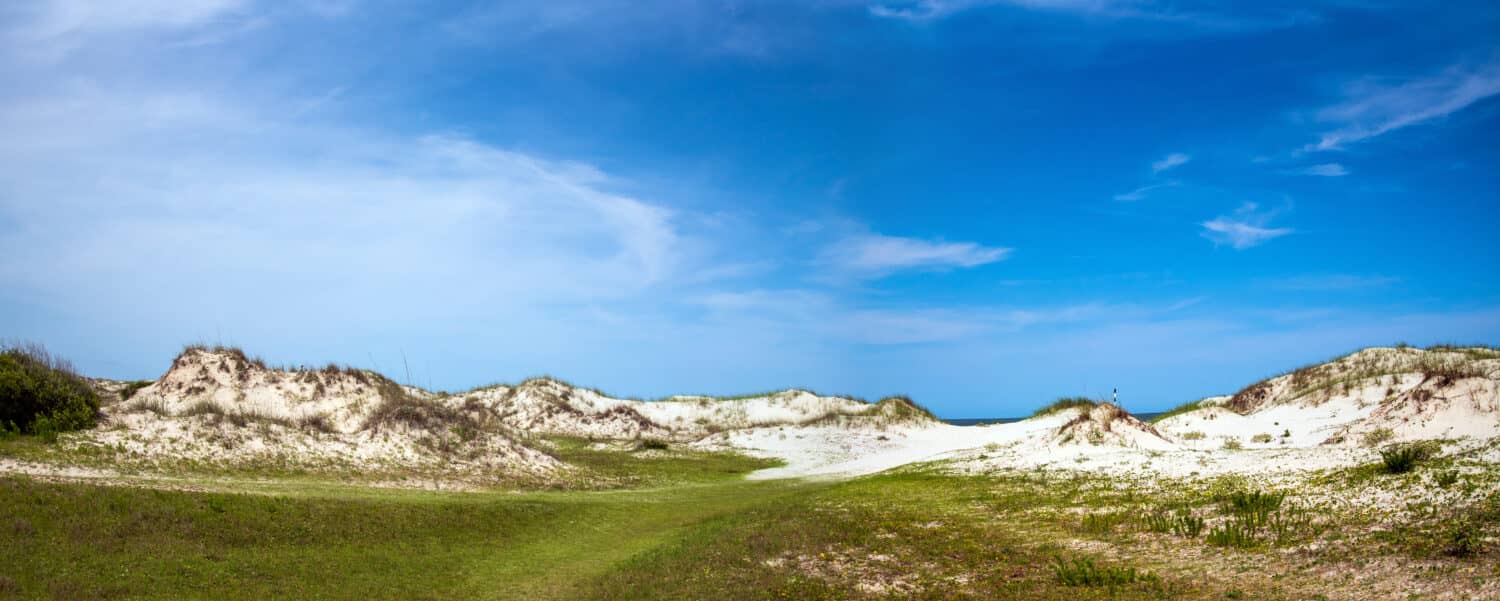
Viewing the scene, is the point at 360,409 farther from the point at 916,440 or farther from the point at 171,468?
the point at 916,440

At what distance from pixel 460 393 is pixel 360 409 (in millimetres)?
41324

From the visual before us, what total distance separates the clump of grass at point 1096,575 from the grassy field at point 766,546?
2.0 inches

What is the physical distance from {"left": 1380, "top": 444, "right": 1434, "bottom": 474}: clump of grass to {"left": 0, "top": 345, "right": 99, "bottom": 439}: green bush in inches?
1788

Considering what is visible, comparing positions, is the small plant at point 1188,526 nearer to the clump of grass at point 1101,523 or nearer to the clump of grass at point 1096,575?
the clump of grass at point 1101,523

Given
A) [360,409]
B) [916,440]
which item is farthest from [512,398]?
[916,440]

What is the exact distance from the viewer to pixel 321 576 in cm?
1922

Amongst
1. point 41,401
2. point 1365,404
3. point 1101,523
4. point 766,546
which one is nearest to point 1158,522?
point 1101,523

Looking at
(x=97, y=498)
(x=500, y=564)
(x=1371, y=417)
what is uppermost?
(x=1371, y=417)

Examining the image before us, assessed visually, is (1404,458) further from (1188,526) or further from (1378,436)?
(1378,436)

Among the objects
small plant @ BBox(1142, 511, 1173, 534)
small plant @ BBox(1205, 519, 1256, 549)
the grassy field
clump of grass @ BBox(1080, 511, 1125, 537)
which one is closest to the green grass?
the grassy field

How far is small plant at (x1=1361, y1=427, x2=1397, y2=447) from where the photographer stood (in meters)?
28.7

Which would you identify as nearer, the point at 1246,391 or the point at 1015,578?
the point at 1015,578

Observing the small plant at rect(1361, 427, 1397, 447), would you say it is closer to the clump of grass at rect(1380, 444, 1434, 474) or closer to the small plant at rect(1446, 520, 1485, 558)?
the clump of grass at rect(1380, 444, 1434, 474)

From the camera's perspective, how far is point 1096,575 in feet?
53.1
